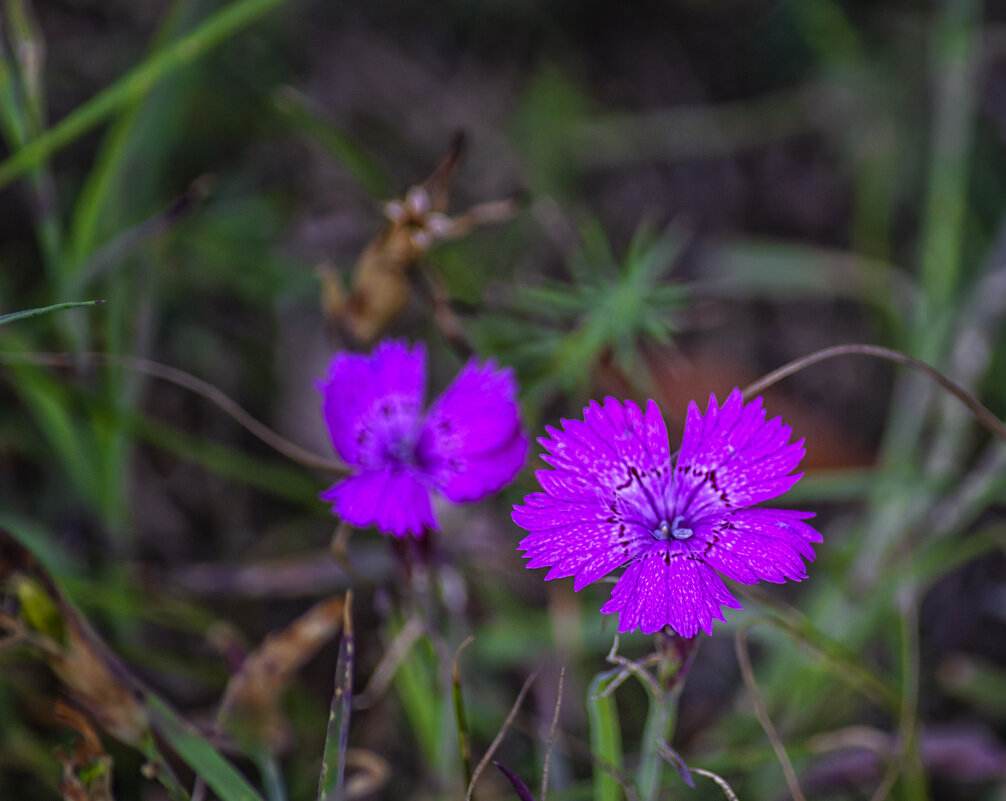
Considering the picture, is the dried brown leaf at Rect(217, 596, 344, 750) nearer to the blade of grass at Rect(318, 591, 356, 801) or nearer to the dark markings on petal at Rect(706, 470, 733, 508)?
the blade of grass at Rect(318, 591, 356, 801)

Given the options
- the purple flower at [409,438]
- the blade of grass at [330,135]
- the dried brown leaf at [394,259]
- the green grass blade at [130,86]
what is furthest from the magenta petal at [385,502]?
the green grass blade at [130,86]

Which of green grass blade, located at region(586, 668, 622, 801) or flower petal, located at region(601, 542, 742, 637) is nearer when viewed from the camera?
flower petal, located at region(601, 542, 742, 637)

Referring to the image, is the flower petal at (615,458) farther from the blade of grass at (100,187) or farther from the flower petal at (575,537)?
the blade of grass at (100,187)

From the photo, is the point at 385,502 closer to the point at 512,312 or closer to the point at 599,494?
the point at 599,494

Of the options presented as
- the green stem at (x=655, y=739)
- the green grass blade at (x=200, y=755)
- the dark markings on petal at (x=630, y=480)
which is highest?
the dark markings on petal at (x=630, y=480)

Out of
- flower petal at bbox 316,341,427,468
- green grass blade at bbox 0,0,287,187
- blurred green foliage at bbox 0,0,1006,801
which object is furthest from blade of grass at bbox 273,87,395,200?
flower petal at bbox 316,341,427,468

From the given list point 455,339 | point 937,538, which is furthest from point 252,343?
point 937,538

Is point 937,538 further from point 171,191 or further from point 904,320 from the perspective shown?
point 171,191
